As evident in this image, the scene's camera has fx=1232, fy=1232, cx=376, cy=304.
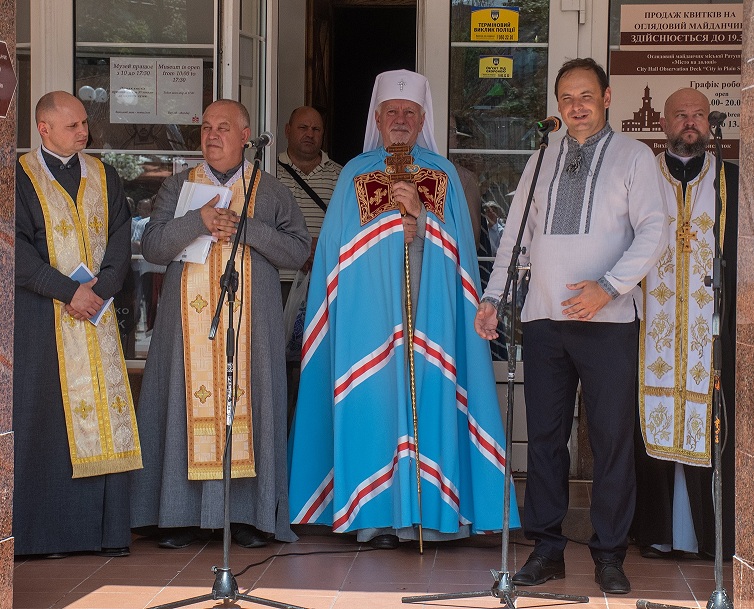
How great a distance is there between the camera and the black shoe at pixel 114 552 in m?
5.55

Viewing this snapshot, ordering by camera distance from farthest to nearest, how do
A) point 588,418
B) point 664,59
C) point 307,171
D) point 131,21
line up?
point 307,171, point 664,59, point 131,21, point 588,418

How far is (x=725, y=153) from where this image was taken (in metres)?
6.70

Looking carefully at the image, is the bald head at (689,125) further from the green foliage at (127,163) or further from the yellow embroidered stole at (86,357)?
the green foliage at (127,163)

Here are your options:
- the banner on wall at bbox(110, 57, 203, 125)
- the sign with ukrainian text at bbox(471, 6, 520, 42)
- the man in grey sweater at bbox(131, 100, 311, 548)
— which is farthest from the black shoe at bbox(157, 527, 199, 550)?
the sign with ukrainian text at bbox(471, 6, 520, 42)

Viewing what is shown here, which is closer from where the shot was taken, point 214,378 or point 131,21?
point 214,378

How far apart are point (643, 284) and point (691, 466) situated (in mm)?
854

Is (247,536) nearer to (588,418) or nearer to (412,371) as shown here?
(412,371)

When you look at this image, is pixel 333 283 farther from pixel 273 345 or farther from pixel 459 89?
pixel 459 89

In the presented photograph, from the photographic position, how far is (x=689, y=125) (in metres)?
5.56

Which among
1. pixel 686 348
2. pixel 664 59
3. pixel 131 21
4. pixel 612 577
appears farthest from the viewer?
pixel 664 59

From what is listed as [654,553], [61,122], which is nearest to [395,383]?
[654,553]

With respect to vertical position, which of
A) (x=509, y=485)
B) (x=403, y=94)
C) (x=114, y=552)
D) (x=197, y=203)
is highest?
(x=403, y=94)

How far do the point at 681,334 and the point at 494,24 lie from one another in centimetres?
229

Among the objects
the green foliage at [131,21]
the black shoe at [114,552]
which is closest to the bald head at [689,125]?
the green foliage at [131,21]
